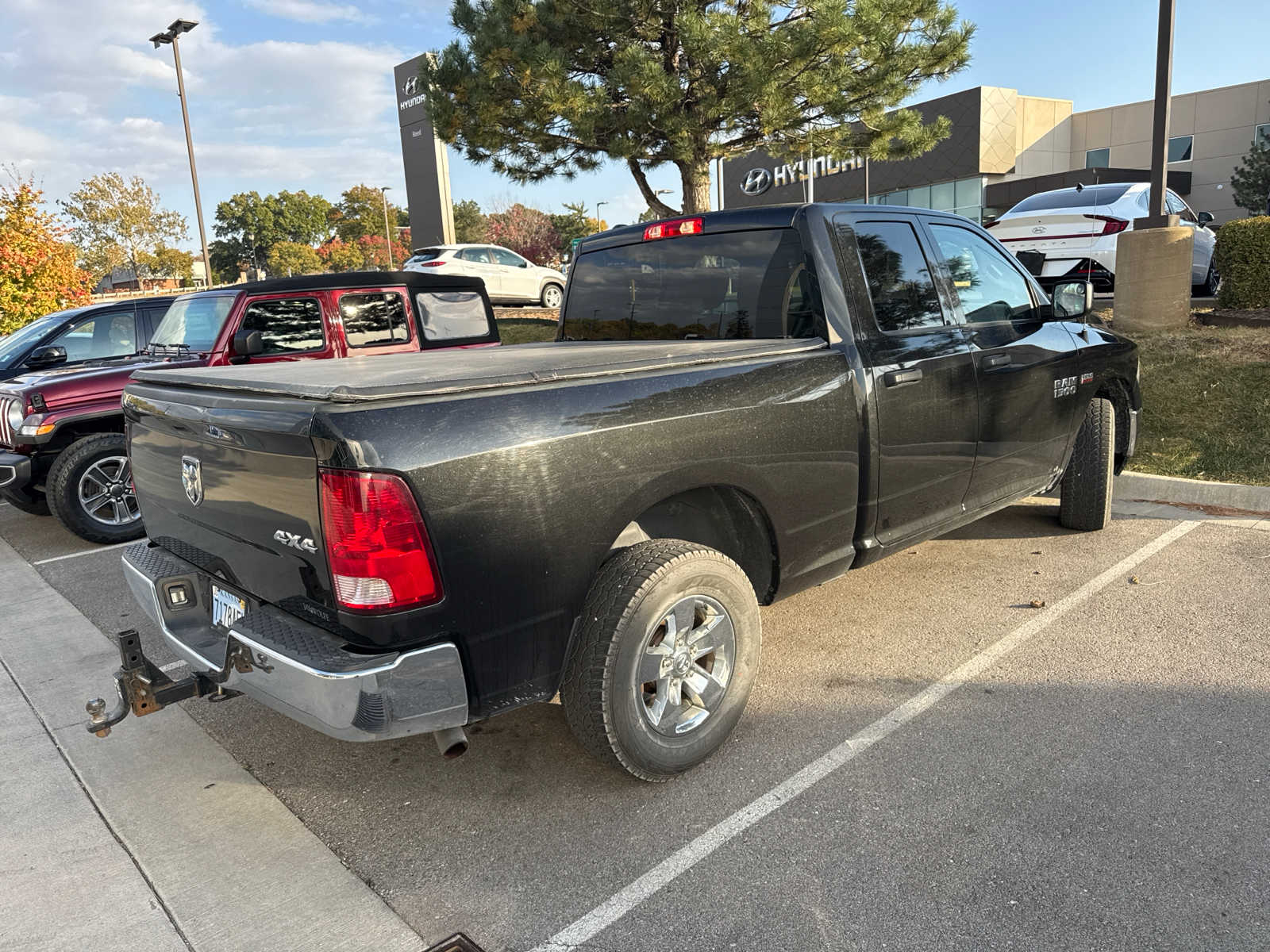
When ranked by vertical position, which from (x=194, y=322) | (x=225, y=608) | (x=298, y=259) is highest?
(x=298, y=259)

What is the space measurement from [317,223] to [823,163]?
65457mm

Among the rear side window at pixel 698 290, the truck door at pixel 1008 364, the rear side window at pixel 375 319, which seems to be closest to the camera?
the rear side window at pixel 698 290

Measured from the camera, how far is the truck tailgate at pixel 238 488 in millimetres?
2408

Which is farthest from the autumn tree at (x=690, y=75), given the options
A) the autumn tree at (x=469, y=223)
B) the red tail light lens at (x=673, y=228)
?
the autumn tree at (x=469, y=223)

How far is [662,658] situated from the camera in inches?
115

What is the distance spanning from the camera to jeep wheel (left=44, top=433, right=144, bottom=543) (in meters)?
6.38

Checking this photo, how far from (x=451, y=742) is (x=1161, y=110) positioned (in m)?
9.40

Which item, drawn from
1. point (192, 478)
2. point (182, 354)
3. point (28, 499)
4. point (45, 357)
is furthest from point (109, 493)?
point (192, 478)

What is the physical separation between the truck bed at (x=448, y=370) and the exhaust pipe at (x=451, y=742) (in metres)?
0.99

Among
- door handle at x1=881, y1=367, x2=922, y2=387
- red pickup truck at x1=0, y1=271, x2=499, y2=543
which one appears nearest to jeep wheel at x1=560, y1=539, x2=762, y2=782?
door handle at x1=881, y1=367, x2=922, y2=387

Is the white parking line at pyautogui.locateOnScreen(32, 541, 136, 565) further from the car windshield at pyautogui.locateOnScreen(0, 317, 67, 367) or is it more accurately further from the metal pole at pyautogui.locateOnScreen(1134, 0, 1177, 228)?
the metal pole at pyautogui.locateOnScreen(1134, 0, 1177, 228)

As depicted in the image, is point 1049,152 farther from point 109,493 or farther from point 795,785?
point 795,785

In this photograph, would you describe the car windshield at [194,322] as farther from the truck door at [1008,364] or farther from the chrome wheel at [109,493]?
the truck door at [1008,364]

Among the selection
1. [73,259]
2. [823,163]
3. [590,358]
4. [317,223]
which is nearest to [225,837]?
[590,358]
